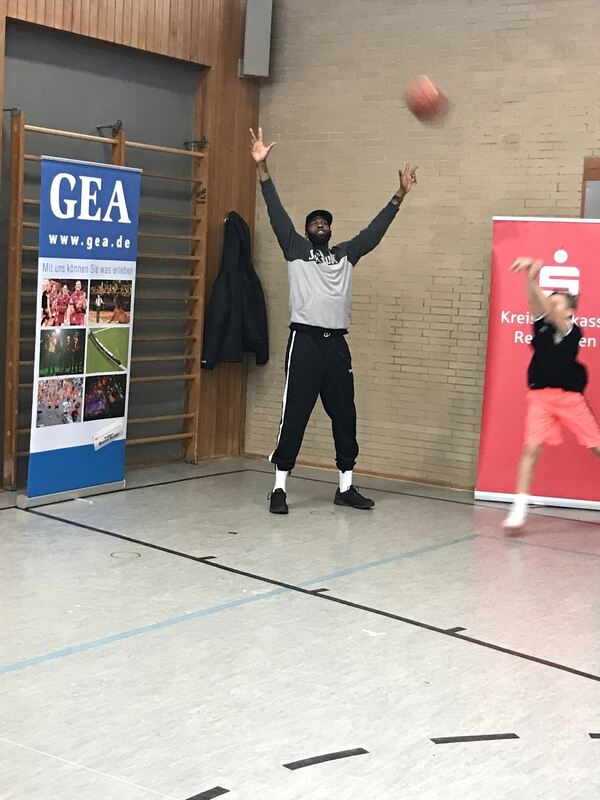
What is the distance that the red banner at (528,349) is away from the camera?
23.7 ft

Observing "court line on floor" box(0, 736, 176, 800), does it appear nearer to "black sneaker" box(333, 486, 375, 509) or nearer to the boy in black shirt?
the boy in black shirt

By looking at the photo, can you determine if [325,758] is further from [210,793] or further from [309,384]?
[309,384]

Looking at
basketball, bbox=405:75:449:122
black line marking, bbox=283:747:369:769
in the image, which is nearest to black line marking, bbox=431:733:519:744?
black line marking, bbox=283:747:369:769

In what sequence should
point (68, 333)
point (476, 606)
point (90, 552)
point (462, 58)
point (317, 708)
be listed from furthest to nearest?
point (462, 58), point (68, 333), point (90, 552), point (476, 606), point (317, 708)

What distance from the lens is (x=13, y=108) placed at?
276 inches

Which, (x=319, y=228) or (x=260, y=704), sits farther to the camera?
(x=319, y=228)

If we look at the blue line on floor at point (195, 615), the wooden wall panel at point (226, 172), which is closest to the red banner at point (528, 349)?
the blue line on floor at point (195, 615)

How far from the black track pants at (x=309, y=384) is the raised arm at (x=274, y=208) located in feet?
1.73

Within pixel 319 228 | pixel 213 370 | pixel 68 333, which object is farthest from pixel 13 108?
pixel 213 370

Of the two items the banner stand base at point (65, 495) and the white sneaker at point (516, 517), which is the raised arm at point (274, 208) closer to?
the banner stand base at point (65, 495)

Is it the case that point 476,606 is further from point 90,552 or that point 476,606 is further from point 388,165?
point 388,165

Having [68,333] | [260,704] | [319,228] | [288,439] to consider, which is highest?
[319,228]

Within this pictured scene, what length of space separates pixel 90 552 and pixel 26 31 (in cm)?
339

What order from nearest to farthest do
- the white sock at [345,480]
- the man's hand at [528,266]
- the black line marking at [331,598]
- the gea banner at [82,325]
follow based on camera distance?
1. the black line marking at [331,598]
2. the man's hand at [528,266]
3. the gea banner at [82,325]
4. the white sock at [345,480]
